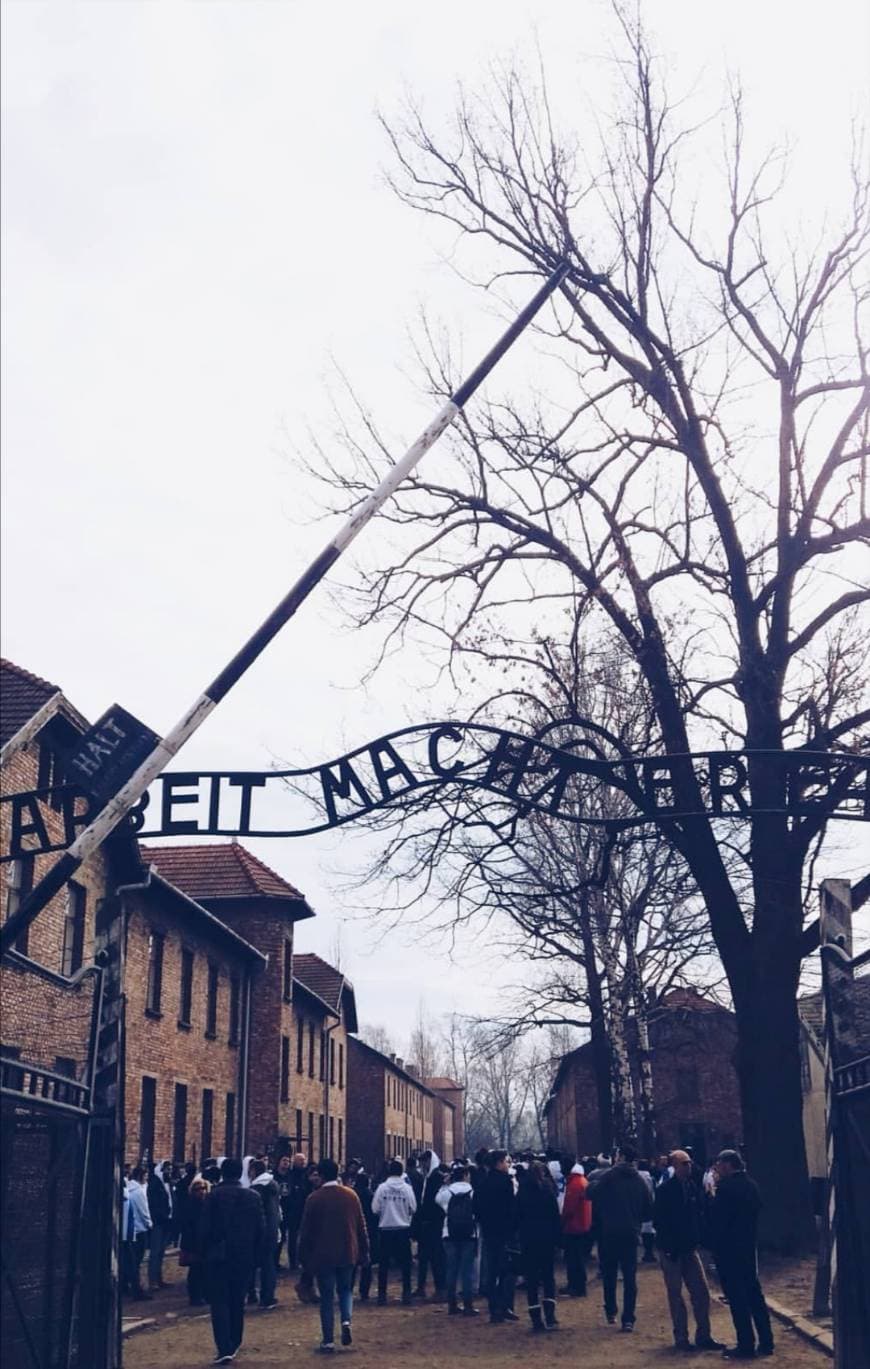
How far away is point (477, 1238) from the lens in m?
16.7

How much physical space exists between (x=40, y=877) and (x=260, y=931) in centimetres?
2012

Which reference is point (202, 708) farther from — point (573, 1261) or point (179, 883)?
point (179, 883)

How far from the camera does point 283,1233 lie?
25047 millimetres

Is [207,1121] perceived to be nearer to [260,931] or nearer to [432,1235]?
[260,931]

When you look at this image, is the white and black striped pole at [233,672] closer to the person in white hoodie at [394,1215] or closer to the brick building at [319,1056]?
the person in white hoodie at [394,1215]

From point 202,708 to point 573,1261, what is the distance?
11.1 m

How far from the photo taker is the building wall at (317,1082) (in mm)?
44812

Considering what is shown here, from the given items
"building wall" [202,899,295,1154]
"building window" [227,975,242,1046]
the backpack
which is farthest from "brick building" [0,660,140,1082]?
"building wall" [202,899,295,1154]

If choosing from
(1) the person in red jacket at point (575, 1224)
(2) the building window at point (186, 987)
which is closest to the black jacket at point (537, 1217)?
(1) the person in red jacket at point (575, 1224)

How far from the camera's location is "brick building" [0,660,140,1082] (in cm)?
863

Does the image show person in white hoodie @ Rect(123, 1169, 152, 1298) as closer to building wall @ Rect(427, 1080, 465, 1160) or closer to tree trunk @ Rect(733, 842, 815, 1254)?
tree trunk @ Rect(733, 842, 815, 1254)

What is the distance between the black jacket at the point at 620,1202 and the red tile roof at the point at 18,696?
10.8 metres

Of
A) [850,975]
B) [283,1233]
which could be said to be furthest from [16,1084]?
[283,1233]

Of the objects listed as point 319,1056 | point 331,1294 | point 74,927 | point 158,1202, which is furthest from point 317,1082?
point 331,1294
